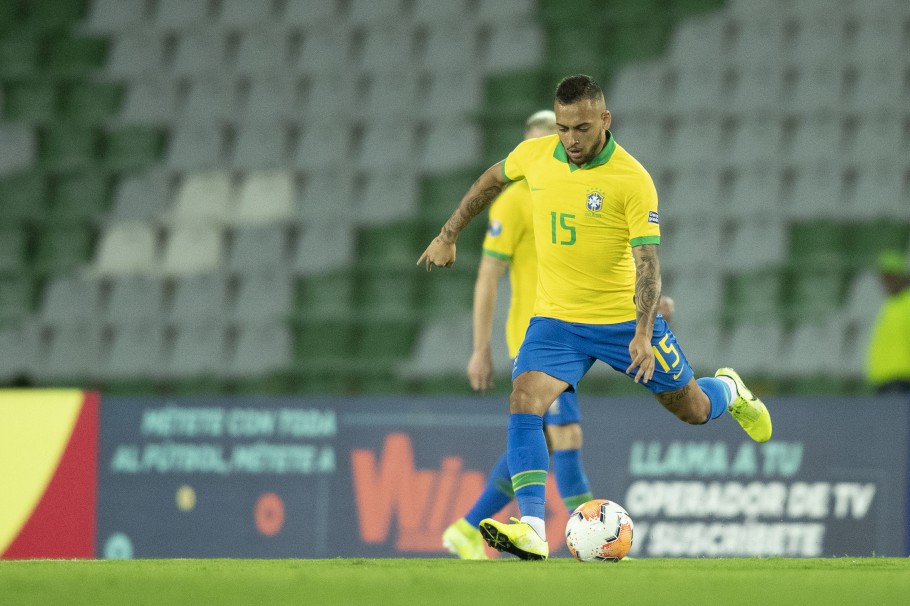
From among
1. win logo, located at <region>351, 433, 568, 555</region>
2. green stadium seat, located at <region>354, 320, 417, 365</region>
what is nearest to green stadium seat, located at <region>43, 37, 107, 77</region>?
green stadium seat, located at <region>354, 320, 417, 365</region>

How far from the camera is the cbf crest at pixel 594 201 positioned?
4742 mm

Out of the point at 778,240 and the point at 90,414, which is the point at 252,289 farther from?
the point at 778,240

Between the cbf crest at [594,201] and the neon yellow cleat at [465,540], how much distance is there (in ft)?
5.98

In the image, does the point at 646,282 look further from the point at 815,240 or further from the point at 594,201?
the point at 815,240

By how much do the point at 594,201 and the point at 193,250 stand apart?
21.2 ft

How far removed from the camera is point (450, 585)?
3.94m

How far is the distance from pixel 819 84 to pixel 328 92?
3813 mm

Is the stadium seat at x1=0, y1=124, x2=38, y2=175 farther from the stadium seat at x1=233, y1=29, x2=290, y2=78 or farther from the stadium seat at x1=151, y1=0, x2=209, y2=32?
the stadium seat at x1=233, y1=29, x2=290, y2=78

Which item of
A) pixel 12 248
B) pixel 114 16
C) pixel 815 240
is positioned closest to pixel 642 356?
pixel 815 240

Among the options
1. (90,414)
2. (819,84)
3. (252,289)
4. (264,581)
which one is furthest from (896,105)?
(264,581)

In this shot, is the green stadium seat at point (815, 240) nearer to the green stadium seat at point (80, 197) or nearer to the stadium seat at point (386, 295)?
the stadium seat at point (386, 295)

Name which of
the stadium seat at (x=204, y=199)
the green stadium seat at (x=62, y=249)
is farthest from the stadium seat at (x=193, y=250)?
the green stadium seat at (x=62, y=249)

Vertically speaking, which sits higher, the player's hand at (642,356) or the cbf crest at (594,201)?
the cbf crest at (594,201)

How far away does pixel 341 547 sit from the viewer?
7.66 m
